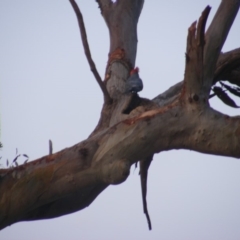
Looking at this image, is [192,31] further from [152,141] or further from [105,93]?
[105,93]

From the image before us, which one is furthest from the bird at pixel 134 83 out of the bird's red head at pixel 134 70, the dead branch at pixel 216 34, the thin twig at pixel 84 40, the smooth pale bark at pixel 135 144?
the dead branch at pixel 216 34

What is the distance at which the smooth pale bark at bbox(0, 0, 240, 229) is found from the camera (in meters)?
2.62

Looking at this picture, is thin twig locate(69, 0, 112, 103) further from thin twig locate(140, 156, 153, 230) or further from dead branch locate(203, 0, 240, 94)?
dead branch locate(203, 0, 240, 94)

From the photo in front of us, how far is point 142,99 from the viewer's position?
340 centimetres

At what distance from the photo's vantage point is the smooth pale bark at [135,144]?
2.62 m

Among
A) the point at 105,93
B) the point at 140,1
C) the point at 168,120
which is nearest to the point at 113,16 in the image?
the point at 140,1

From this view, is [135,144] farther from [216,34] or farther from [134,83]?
[134,83]

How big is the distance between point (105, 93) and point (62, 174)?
32.6 inches

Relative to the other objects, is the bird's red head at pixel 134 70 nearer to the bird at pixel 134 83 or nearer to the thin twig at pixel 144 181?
the bird at pixel 134 83

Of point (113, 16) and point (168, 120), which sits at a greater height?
point (113, 16)

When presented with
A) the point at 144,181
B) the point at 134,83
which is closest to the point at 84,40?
the point at 134,83

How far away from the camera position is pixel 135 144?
271 centimetres

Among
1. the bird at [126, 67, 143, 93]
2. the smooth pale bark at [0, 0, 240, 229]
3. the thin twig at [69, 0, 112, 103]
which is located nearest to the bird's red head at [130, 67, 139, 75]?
the bird at [126, 67, 143, 93]

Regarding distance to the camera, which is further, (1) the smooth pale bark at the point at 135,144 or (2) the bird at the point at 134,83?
(2) the bird at the point at 134,83
